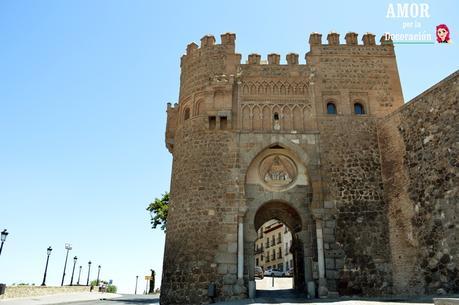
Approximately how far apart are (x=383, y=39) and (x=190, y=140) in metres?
9.20

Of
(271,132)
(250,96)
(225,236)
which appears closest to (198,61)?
(250,96)

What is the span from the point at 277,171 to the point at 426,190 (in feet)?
16.3

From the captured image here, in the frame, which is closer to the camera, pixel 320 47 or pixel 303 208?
pixel 303 208

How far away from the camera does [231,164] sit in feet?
44.4

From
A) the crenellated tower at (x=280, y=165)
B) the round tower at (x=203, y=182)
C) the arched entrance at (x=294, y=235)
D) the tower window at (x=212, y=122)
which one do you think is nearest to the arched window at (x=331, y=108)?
the crenellated tower at (x=280, y=165)

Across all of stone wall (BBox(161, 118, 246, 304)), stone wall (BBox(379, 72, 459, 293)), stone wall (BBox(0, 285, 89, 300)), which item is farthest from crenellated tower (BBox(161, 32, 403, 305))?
stone wall (BBox(0, 285, 89, 300))

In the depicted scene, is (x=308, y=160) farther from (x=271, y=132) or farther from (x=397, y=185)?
(x=397, y=185)

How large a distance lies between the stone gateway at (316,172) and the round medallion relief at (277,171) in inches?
1.6

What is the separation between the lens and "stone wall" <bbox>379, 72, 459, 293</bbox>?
10609mm

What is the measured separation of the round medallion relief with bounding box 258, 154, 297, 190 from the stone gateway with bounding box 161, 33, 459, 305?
0.13 feet

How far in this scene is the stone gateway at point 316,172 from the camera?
11.6m

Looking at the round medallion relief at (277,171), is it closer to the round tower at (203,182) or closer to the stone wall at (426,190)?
the round tower at (203,182)

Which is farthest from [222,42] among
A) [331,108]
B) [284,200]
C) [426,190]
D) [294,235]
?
[426,190]

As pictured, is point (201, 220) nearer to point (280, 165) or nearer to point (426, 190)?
point (280, 165)
